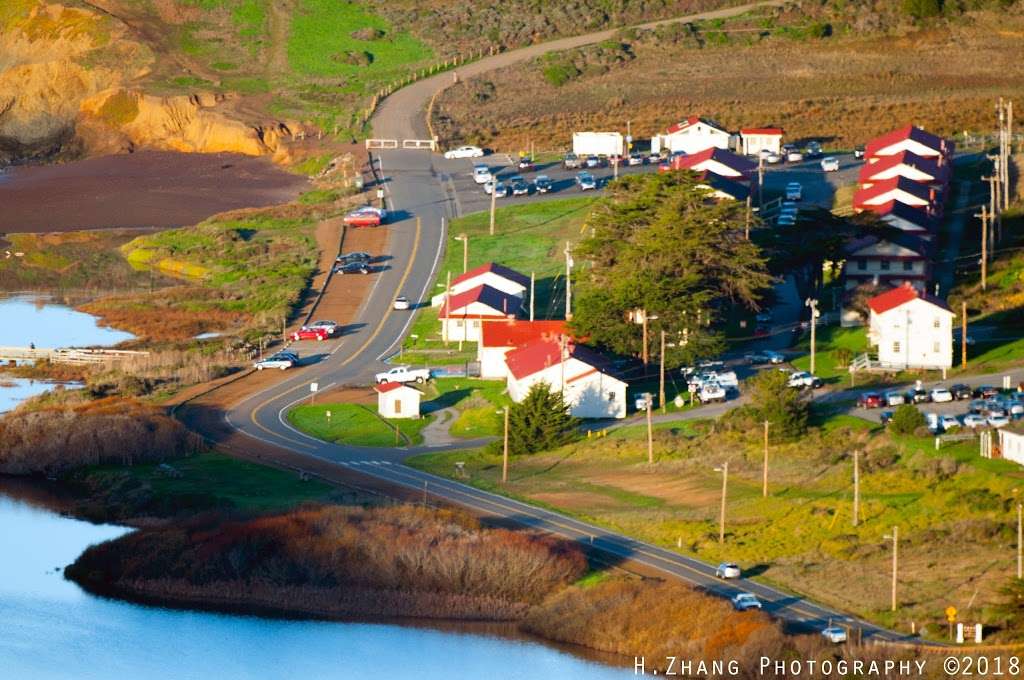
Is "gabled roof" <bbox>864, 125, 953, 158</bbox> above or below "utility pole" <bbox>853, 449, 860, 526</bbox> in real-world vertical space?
above

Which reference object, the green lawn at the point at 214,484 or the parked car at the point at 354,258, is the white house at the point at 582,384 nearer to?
the green lawn at the point at 214,484

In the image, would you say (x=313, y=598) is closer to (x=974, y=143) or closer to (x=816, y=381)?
(x=816, y=381)

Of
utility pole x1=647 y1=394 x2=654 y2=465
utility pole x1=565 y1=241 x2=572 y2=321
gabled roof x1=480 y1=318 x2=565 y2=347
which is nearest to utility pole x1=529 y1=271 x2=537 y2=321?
utility pole x1=565 y1=241 x2=572 y2=321

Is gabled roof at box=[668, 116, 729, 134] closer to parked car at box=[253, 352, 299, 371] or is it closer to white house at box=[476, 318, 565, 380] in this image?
white house at box=[476, 318, 565, 380]

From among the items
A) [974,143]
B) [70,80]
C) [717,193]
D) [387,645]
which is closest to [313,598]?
[387,645]

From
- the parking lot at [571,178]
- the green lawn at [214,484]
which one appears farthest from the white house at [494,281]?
the green lawn at [214,484]


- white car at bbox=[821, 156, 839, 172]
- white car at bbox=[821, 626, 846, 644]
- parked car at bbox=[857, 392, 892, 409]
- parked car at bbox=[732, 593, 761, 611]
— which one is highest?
white car at bbox=[821, 156, 839, 172]
